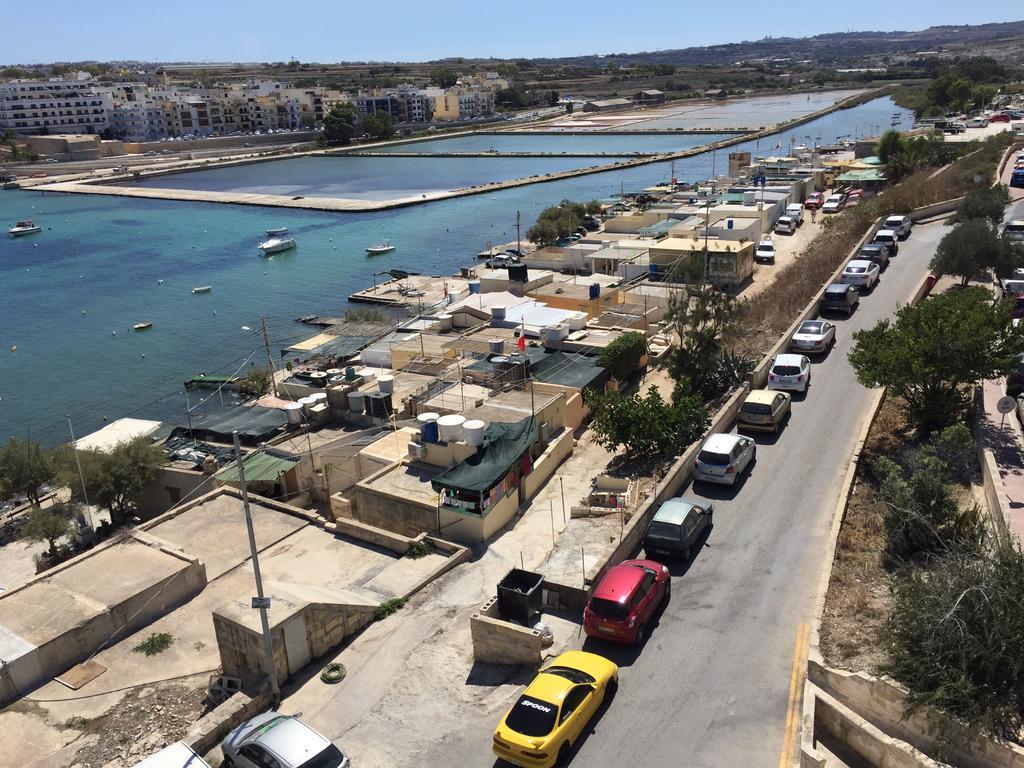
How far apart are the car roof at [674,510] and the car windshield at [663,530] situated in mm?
57

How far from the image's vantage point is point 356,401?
68.8 ft

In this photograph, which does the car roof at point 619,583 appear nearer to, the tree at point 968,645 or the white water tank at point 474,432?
the tree at point 968,645

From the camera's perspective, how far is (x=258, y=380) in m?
31.4

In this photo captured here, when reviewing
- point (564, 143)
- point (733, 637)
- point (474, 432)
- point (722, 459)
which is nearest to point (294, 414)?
point (474, 432)

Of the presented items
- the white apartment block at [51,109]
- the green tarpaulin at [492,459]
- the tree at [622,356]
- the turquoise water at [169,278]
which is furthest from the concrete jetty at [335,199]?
the green tarpaulin at [492,459]

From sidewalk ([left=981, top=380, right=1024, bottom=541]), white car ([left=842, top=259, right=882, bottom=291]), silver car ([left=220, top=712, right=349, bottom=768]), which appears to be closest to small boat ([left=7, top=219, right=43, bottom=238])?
white car ([left=842, top=259, right=882, bottom=291])

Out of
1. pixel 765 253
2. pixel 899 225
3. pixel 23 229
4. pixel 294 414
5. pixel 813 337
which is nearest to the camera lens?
pixel 294 414

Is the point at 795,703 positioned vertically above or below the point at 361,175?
below

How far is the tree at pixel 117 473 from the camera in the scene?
19.4 metres

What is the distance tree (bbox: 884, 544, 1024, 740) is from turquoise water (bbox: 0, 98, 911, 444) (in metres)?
28.7

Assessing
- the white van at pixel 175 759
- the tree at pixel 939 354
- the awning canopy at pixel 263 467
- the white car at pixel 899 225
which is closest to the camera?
the white van at pixel 175 759

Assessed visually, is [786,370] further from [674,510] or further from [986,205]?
[986,205]

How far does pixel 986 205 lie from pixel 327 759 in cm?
3428

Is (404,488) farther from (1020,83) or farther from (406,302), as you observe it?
(1020,83)
